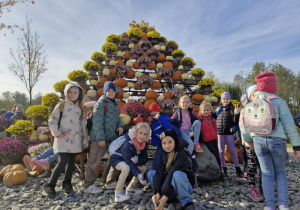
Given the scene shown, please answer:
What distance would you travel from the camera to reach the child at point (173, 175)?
2.46m

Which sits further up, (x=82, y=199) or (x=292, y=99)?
(x=292, y=99)

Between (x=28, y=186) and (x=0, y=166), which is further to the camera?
(x=0, y=166)

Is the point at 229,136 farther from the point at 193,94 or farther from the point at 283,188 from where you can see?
the point at 193,94

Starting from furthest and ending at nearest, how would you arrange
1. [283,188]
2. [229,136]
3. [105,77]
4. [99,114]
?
[105,77], [229,136], [99,114], [283,188]

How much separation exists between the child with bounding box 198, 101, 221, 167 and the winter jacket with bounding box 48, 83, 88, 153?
96.4 inches

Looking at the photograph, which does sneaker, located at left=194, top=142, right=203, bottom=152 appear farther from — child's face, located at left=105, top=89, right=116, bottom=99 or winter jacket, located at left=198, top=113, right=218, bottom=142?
child's face, located at left=105, top=89, right=116, bottom=99

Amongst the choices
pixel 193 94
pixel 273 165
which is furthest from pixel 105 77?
pixel 273 165

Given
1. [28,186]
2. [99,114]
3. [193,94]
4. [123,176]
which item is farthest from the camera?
[193,94]

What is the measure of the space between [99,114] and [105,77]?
15.0ft

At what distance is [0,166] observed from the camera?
5.15 metres

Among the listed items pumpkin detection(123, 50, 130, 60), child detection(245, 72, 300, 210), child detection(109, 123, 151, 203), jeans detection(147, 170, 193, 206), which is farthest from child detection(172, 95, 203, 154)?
pumpkin detection(123, 50, 130, 60)

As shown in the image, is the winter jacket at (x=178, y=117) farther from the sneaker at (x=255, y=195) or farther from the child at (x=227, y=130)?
the sneaker at (x=255, y=195)

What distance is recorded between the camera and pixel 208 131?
3932 millimetres

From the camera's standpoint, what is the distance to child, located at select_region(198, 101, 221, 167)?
3939mm
